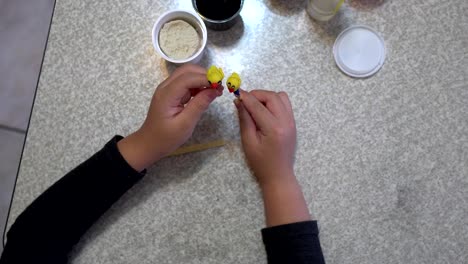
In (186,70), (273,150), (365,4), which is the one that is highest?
(365,4)

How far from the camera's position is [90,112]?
27.3 inches

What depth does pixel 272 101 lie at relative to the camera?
0.65m

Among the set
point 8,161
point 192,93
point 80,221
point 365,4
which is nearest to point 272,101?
point 192,93

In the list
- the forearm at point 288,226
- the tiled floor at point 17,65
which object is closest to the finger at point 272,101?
the forearm at point 288,226

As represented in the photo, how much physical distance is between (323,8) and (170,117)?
1.04ft

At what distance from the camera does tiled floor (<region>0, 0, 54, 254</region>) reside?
0.91 meters

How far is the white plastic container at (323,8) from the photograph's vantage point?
66 cm

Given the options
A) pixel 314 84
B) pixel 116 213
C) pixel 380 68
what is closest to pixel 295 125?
pixel 314 84

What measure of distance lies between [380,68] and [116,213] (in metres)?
0.51

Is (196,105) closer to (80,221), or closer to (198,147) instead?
(198,147)

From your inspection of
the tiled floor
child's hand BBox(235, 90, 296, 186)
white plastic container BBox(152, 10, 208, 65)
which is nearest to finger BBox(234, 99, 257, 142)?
child's hand BBox(235, 90, 296, 186)

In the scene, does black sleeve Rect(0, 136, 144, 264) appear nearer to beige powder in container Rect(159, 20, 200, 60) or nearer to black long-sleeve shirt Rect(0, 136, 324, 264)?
black long-sleeve shirt Rect(0, 136, 324, 264)

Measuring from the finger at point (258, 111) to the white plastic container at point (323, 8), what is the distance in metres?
0.19

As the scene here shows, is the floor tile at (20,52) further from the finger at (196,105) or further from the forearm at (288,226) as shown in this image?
the forearm at (288,226)
